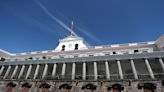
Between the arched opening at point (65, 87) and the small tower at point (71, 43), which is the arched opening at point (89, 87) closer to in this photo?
the arched opening at point (65, 87)

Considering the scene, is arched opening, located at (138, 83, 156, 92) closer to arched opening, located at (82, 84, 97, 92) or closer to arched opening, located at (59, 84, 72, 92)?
arched opening, located at (82, 84, 97, 92)

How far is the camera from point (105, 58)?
104 feet

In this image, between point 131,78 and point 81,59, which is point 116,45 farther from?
point 131,78

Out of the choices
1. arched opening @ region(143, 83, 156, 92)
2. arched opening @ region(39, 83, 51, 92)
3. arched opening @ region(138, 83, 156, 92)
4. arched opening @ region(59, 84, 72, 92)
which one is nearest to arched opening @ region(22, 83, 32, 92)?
arched opening @ region(39, 83, 51, 92)

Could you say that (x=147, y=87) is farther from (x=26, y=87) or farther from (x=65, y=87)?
(x=26, y=87)

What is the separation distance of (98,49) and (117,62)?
1009 cm

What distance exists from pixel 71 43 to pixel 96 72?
16979 millimetres

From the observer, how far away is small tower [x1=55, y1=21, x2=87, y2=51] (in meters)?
43.7

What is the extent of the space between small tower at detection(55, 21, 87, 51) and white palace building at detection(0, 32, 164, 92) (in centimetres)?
407

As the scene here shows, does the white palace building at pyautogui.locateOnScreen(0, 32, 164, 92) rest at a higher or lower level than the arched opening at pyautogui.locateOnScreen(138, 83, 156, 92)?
higher

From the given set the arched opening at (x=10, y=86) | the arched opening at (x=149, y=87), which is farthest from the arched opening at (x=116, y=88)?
the arched opening at (x=10, y=86)

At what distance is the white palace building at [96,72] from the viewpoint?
86.0 ft

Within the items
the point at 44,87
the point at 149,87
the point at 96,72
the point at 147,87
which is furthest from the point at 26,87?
the point at 149,87

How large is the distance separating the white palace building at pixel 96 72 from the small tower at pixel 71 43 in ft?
13.3
